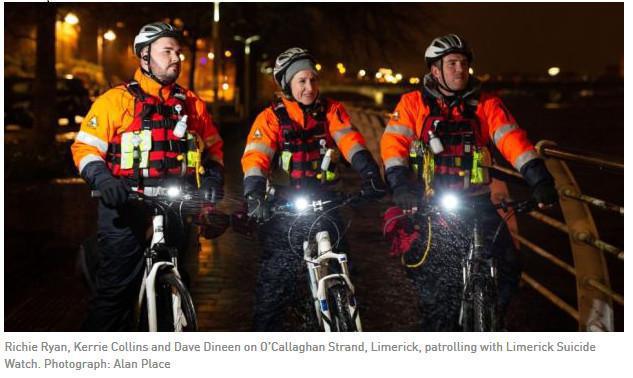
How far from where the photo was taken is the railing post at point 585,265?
5.80 metres

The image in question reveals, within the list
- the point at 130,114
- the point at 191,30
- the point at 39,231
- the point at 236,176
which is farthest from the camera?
the point at 191,30

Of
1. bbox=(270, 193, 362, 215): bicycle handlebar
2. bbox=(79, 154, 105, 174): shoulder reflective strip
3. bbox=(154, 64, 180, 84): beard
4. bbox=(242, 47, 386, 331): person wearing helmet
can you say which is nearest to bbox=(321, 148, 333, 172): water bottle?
bbox=(242, 47, 386, 331): person wearing helmet

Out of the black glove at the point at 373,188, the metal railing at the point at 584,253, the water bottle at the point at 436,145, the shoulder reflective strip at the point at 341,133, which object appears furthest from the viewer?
the metal railing at the point at 584,253

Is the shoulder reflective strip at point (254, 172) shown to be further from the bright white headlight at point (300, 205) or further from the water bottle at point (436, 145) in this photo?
the water bottle at point (436, 145)

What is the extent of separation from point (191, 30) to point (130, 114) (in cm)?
2195

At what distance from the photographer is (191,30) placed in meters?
26.4

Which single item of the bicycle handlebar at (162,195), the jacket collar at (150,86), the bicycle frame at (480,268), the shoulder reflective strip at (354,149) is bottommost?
the bicycle frame at (480,268)

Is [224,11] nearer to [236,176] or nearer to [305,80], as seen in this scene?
[236,176]

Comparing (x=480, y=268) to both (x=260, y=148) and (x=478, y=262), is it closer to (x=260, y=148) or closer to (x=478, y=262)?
(x=478, y=262)

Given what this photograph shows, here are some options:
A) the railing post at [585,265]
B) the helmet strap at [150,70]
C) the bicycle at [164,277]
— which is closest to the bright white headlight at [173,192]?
the bicycle at [164,277]

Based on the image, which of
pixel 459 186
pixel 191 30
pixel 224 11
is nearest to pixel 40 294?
pixel 459 186

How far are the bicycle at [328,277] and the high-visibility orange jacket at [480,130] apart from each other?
472 millimetres

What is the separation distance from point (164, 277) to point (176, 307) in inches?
6.4

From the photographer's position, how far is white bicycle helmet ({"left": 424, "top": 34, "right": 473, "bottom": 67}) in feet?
17.0
